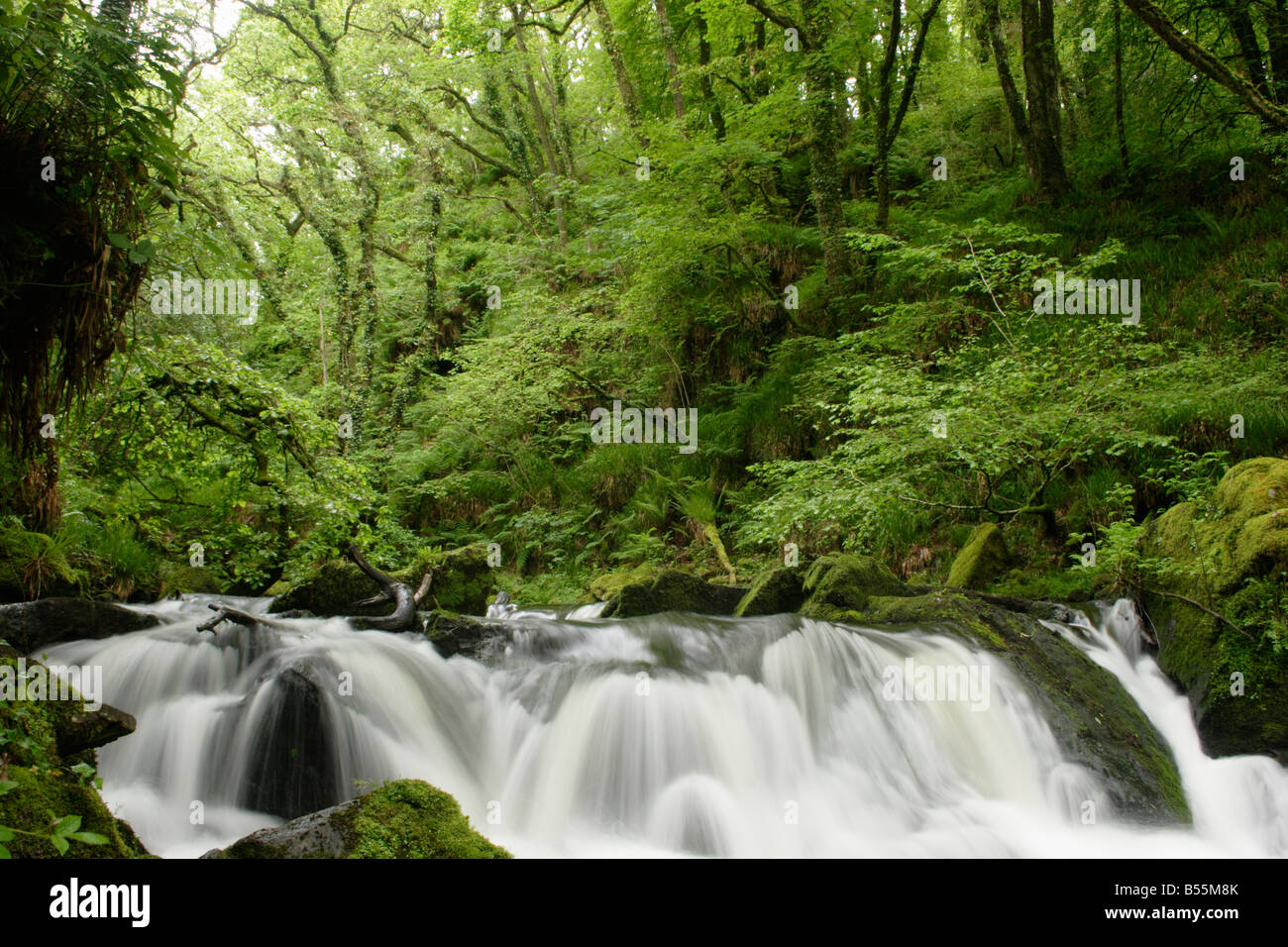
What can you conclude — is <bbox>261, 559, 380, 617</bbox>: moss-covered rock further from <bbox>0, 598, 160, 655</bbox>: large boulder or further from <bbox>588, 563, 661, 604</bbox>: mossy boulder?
<bbox>588, 563, 661, 604</bbox>: mossy boulder

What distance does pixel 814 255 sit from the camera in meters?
14.9

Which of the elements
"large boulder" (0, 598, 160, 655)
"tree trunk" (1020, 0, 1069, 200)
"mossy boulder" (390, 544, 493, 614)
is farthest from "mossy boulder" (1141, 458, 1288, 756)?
"tree trunk" (1020, 0, 1069, 200)

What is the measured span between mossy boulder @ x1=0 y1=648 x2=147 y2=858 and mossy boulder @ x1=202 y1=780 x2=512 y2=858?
23.6 inches

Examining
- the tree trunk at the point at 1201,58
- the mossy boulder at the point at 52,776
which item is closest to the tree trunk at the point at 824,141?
the tree trunk at the point at 1201,58

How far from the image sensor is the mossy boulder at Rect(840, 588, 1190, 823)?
515 centimetres

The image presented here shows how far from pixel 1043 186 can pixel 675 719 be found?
13.0m

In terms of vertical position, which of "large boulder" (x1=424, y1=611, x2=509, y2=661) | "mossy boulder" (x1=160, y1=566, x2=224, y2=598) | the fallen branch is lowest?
"large boulder" (x1=424, y1=611, x2=509, y2=661)

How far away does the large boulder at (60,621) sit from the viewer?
5.88m

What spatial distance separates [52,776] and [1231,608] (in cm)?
744

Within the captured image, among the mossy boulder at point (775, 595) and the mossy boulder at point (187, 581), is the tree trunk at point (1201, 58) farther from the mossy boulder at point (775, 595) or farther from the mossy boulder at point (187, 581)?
the mossy boulder at point (187, 581)

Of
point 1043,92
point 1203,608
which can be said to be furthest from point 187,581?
point 1043,92

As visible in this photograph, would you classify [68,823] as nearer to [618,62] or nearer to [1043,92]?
[1043,92]

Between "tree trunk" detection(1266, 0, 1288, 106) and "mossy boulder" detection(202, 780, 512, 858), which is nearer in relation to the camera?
"mossy boulder" detection(202, 780, 512, 858)

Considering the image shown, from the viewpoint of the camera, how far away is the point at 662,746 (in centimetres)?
575
